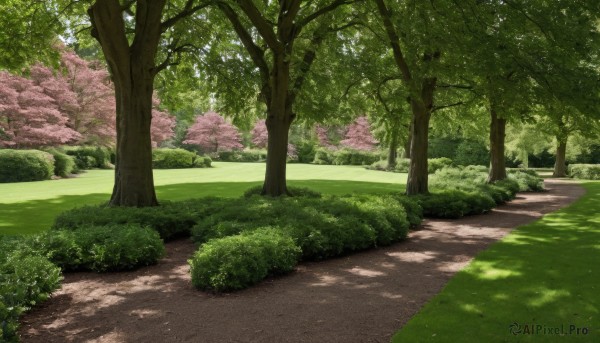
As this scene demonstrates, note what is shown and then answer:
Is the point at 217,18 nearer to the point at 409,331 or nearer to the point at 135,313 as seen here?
the point at 135,313

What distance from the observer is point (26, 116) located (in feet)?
85.1

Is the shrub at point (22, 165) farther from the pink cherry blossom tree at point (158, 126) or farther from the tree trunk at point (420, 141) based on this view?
the tree trunk at point (420, 141)

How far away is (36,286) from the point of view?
5.59m

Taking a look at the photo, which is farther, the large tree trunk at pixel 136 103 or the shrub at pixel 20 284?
the large tree trunk at pixel 136 103

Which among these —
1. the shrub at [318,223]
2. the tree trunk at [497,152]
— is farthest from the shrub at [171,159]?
the shrub at [318,223]

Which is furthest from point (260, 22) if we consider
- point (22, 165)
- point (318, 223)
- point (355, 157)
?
point (355, 157)

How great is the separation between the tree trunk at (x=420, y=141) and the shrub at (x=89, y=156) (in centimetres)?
2350

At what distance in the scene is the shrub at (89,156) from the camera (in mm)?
31406

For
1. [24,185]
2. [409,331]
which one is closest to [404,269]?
[409,331]

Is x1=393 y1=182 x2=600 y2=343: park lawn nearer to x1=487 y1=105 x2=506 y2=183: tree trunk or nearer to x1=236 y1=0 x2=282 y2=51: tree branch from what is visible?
x1=236 y1=0 x2=282 y2=51: tree branch

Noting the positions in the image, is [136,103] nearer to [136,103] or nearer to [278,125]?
[136,103]

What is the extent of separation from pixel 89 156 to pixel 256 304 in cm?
3063

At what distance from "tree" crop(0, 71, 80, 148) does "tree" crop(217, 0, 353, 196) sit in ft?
55.0

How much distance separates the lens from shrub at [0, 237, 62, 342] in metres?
4.46
